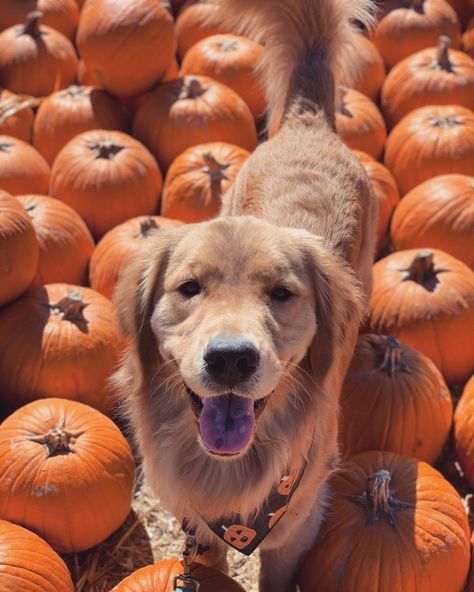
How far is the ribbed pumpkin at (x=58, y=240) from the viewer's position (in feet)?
15.0

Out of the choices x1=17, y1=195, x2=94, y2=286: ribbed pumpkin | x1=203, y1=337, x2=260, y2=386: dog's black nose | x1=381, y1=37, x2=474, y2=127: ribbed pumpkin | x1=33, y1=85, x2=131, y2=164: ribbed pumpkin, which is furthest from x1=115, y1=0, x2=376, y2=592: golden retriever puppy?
x1=381, y1=37, x2=474, y2=127: ribbed pumpkin

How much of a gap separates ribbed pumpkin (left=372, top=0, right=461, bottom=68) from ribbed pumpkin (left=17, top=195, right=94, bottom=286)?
3786 mm

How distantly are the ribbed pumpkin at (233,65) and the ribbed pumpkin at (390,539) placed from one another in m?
3.86

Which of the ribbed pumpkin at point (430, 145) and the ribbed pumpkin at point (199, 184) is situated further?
the ribbed pumpkin at point (430, 145)

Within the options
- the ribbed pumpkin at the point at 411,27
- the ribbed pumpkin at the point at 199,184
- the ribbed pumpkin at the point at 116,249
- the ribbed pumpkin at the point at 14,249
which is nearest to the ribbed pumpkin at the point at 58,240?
the ribbed pumpkin at the point at 116,249

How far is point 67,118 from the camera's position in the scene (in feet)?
18.5

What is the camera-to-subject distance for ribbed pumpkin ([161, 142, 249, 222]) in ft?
→ 16.9

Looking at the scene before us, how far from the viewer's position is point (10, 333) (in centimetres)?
402

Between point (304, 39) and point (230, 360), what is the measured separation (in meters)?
2.93

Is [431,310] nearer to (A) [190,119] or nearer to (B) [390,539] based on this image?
(B) [390,539]

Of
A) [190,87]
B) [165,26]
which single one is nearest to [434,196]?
[190,87]

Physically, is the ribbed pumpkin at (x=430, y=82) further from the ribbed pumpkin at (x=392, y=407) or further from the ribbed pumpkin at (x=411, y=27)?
the ribbed pumpkin at (x=392, y=407)

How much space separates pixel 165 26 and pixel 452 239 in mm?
2853

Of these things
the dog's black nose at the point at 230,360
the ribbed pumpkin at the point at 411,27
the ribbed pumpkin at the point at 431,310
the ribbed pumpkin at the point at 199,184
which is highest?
the dog's black nose at the point at 230,360
